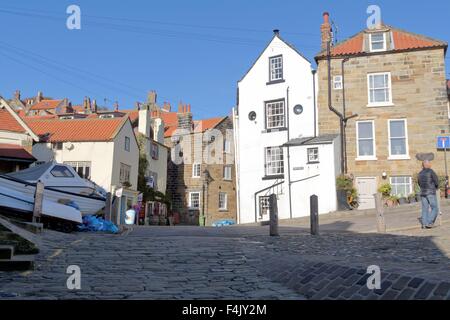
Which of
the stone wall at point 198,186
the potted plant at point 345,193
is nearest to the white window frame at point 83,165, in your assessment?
the stone wall at point 198,186

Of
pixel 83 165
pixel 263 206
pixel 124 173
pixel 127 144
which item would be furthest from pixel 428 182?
pixel 127 144

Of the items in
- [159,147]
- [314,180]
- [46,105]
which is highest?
[46,105]

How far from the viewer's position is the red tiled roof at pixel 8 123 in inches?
1297

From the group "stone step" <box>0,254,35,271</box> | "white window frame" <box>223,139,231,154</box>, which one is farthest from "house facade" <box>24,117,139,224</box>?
"stone step" <box>0,254,35,271</box>

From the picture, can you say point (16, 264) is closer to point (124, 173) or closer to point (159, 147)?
point (124, 173)

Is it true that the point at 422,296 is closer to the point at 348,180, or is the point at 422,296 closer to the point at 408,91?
the point at 348,180

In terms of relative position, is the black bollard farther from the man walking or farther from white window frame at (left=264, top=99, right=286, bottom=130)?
white window frame at (left=264, top=99, right=286, bottom=130)

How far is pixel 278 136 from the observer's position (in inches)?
1222

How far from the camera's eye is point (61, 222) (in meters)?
14.5

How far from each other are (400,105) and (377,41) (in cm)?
444

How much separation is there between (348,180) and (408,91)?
6568mm

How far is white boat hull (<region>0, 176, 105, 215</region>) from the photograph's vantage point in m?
15.2
